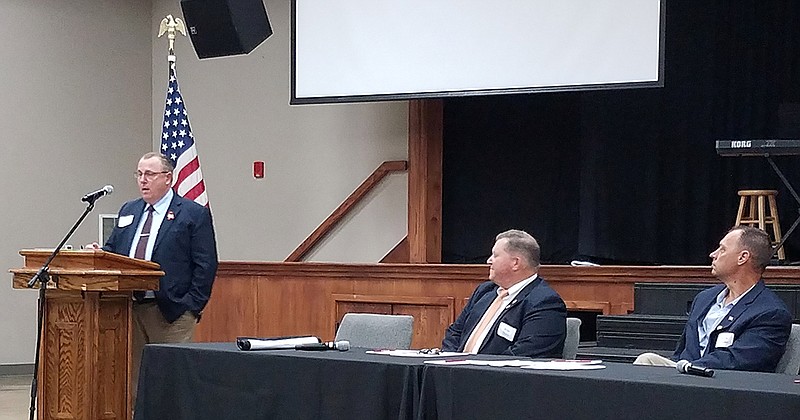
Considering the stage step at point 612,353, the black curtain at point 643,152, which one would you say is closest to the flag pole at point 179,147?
the black curtain at point 643,152

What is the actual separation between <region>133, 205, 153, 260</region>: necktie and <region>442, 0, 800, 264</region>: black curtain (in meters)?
3.50

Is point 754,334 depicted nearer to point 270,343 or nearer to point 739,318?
point 739,318

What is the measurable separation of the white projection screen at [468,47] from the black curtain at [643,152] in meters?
0.81

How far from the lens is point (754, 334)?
404 cm

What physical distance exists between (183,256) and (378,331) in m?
1.08

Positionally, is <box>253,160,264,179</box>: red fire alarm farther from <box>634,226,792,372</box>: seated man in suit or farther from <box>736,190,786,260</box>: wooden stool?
<box>634,226,792,372</box>: seated man in suit

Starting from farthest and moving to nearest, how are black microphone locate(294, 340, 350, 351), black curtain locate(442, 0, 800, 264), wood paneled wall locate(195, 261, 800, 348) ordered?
black curtain locate(442, 0, 800, 264)
wood paneled wall locate(195, 261, 800, 348)
black microphone locate(294, 340, 350, 351)

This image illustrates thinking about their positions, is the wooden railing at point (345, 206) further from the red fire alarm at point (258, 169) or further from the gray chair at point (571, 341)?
the gray chair at point (571, 341)

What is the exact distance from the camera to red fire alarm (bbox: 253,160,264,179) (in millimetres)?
9664

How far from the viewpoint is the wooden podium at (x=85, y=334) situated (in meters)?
4.96

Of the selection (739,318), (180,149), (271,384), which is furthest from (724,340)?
(180,149)

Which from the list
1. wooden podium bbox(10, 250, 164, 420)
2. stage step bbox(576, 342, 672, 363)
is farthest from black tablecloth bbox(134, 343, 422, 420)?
stage step bbox(576, 342, 672, 363)

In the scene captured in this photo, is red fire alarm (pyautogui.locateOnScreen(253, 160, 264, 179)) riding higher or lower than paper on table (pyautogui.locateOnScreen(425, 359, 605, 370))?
higher

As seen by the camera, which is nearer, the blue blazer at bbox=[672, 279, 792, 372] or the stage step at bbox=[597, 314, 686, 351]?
the blue blazer at bbox=[672, 279, 792, 372]
